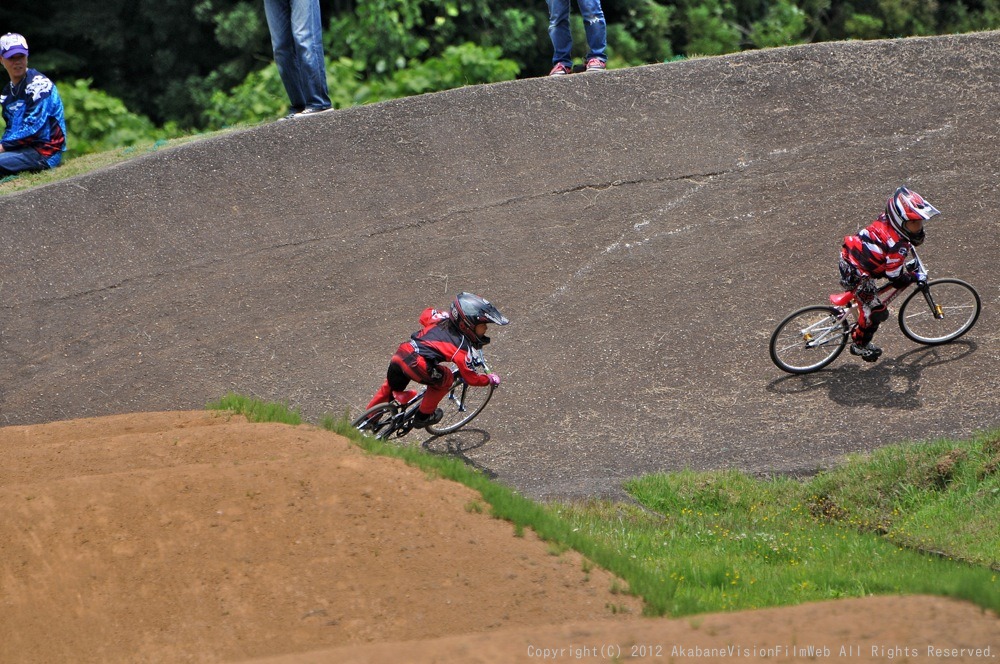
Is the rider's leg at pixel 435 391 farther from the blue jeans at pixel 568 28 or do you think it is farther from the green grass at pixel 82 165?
the blue jeans at pixel 568 28

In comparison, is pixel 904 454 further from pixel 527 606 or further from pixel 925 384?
pixel 527 606

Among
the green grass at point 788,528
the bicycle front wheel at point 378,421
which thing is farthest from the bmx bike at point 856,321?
the bicycle front wheel at point 378,421

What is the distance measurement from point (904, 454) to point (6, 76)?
16.6 meters

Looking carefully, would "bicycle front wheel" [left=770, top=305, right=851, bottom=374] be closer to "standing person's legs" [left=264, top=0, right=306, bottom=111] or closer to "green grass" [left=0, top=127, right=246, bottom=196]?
"standing person's legs" [left=264, top=0, right=306, bottom=111]

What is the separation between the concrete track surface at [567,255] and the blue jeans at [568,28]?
46 cm

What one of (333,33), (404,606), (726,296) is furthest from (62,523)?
(333,33)

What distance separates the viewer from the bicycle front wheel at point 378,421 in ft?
34.1

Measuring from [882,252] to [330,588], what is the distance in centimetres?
674

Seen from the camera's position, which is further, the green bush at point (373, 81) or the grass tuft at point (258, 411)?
the green bush at point (373, 81)

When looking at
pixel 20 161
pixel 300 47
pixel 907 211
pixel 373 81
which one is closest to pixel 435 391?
pixel 907 211

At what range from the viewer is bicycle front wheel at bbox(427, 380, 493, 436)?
1080 centimetres

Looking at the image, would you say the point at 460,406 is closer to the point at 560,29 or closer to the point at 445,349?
the point at 445,349

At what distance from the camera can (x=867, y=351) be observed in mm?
11398

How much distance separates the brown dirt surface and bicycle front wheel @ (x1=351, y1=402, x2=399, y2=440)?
2.28m
